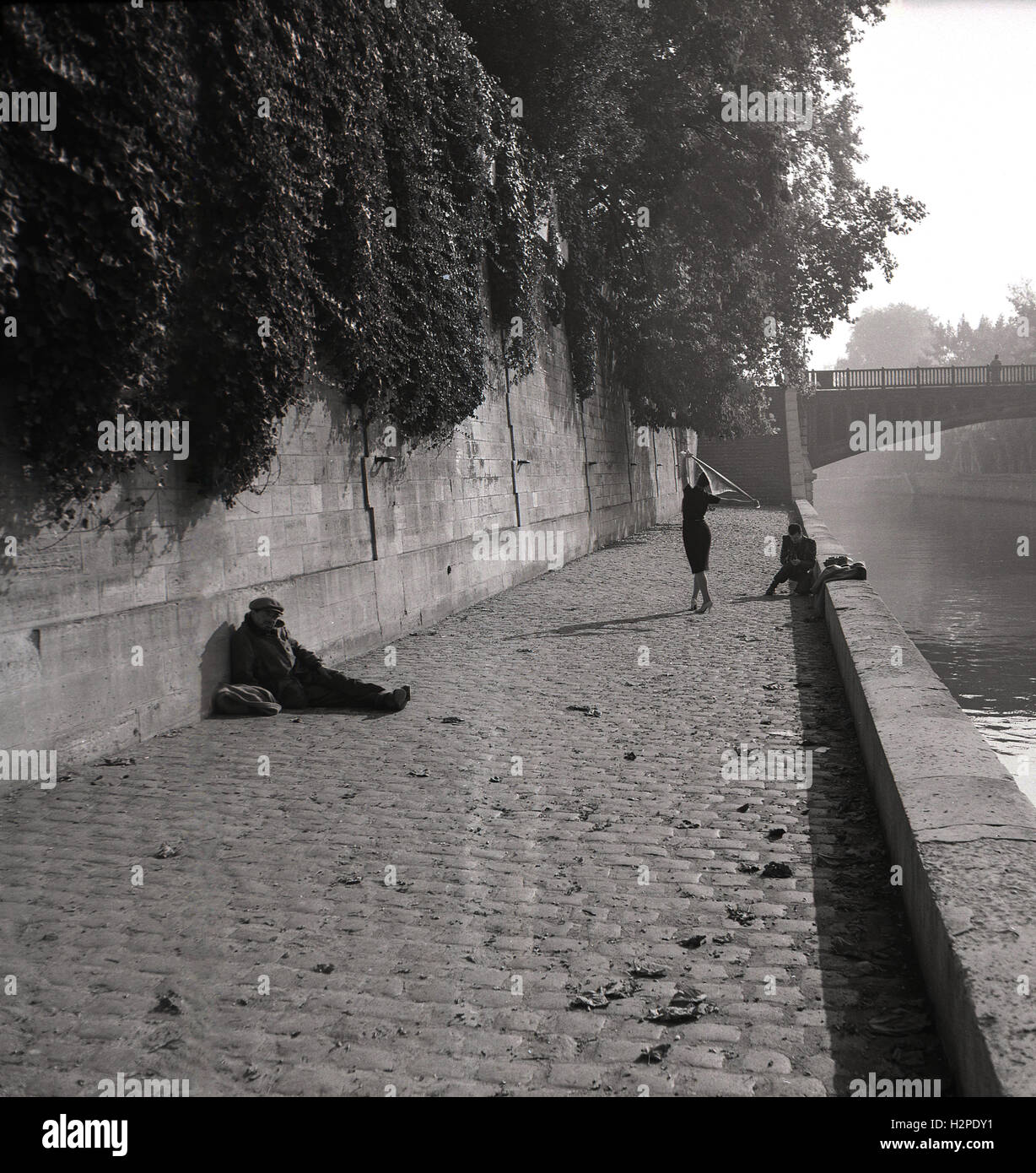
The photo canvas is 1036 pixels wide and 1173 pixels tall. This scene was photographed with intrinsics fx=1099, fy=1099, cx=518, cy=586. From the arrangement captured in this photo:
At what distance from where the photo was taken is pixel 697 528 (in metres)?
13.2

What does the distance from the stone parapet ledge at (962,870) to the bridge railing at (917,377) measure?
5211 centimetres

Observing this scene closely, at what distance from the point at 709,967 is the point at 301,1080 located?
1.34 meters

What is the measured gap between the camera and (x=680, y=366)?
91.2 feet

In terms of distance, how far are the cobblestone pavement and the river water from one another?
3.99 m

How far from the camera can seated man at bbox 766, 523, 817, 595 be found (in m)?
14.4

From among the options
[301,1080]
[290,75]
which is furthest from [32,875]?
[290,75]

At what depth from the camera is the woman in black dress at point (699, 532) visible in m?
13.1

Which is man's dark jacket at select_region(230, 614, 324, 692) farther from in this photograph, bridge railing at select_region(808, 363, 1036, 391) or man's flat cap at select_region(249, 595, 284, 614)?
bridge railing at select_region(808, 363, 1036, 391)

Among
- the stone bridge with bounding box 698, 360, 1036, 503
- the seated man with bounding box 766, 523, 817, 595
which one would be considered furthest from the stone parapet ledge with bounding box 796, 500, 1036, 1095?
the stone bridge with bounding box 698, 360, 1036, 503
